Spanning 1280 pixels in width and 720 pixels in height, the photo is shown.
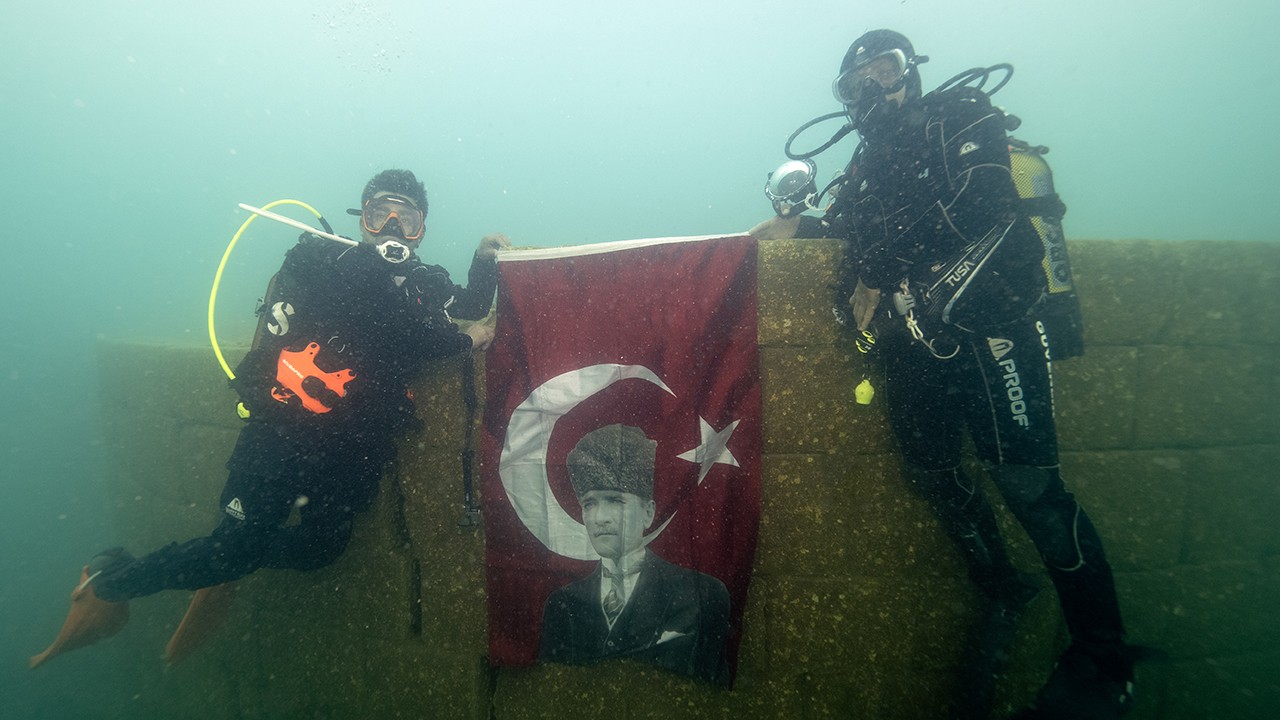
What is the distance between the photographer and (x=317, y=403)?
2.51 meters

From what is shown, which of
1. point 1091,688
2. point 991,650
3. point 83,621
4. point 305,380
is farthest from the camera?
point 83,621

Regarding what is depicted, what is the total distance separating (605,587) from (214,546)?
7.44 feet

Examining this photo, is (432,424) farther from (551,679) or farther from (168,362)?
(168,362)

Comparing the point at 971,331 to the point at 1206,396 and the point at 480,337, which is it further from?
the point at 480,337

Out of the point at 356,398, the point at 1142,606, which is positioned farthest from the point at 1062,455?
the point at 356,398

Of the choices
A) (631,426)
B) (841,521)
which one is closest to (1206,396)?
(841,521)

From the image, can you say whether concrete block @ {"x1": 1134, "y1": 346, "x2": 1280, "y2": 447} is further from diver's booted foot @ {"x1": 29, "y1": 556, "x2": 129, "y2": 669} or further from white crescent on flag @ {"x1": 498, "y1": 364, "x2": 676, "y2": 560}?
diver's booted foot @ {"x1": 29, "y1": 556, "x2": 129, "y2": 669}

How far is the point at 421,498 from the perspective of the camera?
2852 mm

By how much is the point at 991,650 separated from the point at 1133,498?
1263mm

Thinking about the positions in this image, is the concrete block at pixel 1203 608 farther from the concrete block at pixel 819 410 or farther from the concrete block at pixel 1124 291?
the concrete block at pixel 819 410

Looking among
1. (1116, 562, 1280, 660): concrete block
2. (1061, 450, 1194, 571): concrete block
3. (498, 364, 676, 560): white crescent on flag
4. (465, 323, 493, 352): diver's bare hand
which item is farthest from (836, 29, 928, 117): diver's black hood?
(1116, 562, 1280, 660): concrete block

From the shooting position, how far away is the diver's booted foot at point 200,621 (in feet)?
10.9

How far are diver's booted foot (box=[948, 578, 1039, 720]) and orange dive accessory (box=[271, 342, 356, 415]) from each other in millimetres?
3687

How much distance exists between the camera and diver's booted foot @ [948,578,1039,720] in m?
2.35
